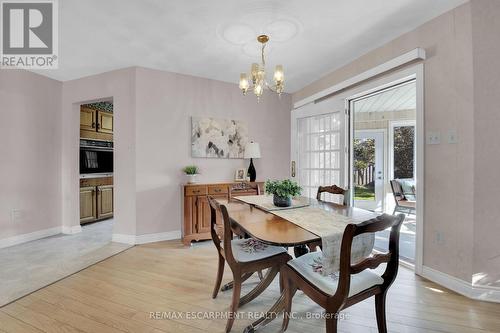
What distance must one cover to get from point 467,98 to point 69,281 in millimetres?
3953

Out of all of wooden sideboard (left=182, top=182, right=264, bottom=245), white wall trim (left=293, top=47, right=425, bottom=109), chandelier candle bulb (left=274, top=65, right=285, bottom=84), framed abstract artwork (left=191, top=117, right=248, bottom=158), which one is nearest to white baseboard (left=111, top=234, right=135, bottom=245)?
wooden sideboard (left=182, top=182, right=264, bottom=245)

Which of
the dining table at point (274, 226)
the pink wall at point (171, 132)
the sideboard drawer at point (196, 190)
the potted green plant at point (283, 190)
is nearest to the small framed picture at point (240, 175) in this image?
the pink wall at point (171, 132)

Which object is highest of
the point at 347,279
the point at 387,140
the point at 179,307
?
the point at 387,140

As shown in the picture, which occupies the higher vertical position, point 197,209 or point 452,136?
point 452,136

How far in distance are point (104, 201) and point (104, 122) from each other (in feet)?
5.22

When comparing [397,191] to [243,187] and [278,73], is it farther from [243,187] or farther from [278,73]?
[278,73]

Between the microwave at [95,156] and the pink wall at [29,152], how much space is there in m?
0.52

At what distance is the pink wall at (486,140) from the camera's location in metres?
1.97

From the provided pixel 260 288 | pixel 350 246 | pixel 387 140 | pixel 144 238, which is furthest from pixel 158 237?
pixel 387 140

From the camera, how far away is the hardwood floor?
1679 mm

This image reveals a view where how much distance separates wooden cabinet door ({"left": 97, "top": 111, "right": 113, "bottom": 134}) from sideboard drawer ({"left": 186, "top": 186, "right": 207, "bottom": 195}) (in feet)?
9.06

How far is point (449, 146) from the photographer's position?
2.20 metres

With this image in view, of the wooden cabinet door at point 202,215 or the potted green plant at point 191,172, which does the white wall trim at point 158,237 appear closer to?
the wooden cabinet door at point 202,215

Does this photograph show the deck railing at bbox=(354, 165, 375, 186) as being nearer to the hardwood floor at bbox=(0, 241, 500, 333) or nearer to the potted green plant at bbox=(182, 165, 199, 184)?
the hardwood floor at bbox=(0, 241, 500, 333)
